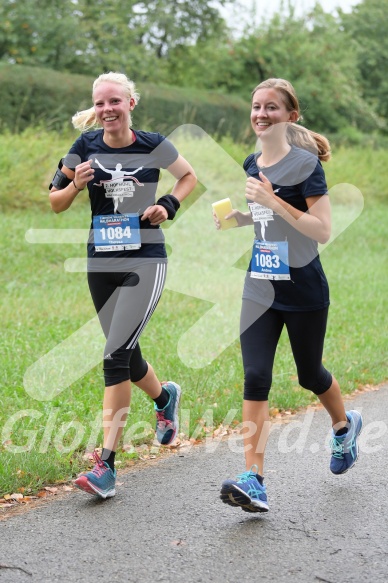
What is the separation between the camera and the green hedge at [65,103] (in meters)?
17.9

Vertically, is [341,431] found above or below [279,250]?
below

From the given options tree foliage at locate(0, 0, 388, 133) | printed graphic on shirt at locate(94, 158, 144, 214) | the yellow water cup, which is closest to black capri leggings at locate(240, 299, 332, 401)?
the yellow water cup

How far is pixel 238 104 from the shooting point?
2525 cm

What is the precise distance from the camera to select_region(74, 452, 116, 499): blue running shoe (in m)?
4.44

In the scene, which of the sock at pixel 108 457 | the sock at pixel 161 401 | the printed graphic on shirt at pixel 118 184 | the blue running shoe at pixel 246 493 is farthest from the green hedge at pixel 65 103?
the blue running shoe at pixel 246 493

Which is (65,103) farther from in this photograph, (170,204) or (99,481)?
(99,481)

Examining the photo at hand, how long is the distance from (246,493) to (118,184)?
1.77m

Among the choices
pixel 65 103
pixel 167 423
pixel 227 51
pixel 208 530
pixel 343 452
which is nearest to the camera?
pixel 208 530

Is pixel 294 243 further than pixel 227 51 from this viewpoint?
No

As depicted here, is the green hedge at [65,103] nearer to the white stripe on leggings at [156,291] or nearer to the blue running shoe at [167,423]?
the blue running shoe at [167,423]

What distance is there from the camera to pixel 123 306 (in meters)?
4.77

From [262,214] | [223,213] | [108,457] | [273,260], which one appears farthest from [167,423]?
[262,214]

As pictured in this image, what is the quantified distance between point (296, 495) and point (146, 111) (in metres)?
17.4

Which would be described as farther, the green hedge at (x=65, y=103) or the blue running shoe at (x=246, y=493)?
the green hedge at (x=65, y=103)
